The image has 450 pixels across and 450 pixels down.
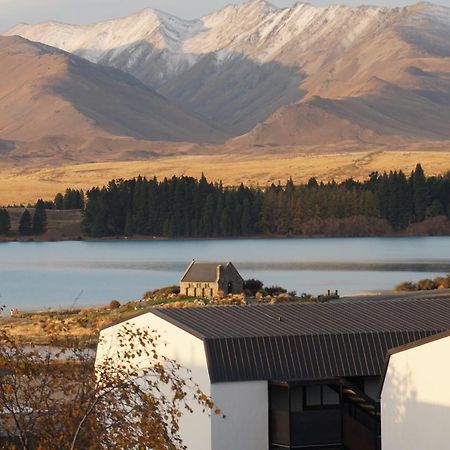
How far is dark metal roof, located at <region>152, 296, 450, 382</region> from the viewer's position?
34062mm

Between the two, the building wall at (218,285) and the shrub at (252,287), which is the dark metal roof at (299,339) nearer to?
the building wall at (218,285)

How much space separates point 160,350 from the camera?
3566 centimetres

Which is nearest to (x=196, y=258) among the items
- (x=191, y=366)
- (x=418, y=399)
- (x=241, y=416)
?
(x=191, y=366)

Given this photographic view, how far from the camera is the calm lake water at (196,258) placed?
120m

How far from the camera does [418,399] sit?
98.9 feet

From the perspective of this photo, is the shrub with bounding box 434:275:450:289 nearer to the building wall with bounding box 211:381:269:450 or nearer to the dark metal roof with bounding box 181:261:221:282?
the dark metal roof with bounding box 181:261:221:282

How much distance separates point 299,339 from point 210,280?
197ft

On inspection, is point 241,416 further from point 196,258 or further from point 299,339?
point 196,258

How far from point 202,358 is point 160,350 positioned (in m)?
2.04

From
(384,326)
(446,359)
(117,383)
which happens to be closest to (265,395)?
(384,326)

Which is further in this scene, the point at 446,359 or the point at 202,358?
the point at 202,358

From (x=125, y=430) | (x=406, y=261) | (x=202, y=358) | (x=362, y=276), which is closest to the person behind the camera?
(x=125, y=430)

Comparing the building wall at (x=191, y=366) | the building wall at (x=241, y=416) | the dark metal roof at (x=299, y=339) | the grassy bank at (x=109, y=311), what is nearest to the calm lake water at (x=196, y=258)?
the grassy bank at (x=109, y=311)

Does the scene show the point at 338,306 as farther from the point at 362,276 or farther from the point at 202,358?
the point at 362,276
